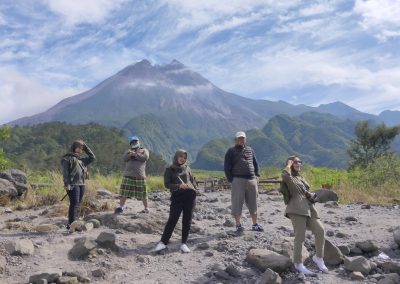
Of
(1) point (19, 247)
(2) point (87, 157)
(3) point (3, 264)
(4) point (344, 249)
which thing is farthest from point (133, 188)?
(4) point (344, 249)

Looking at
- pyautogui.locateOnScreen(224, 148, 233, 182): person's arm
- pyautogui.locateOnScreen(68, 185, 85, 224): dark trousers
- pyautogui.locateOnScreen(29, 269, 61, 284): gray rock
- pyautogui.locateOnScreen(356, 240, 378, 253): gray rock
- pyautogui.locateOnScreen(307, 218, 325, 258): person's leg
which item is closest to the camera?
pyautogui.locateOnScreen(29, 269, 61, 284): gray rock

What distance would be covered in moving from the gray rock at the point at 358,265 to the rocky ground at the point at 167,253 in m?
0.01

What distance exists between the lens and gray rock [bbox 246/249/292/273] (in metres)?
6.44

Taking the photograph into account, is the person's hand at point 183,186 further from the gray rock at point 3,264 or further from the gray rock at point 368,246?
the gray rock at point 368,246

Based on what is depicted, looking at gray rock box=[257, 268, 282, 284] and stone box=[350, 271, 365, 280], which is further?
stone box=[350, 271, 365, 280]

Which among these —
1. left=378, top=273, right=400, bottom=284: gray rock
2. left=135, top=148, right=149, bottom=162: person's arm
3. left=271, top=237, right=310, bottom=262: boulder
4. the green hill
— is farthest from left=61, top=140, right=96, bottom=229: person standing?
the green hill

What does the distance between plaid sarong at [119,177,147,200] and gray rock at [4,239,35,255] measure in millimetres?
2659

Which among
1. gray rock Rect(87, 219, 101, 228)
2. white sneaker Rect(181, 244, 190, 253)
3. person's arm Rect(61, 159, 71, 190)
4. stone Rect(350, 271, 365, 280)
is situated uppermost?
person's arm Rect(61, 159, 71, 190)

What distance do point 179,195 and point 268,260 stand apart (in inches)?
68.5

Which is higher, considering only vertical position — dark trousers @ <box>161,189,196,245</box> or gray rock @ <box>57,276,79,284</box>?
dark trousers @ <box>161,189,196,245</box>

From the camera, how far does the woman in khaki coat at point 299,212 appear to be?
631 cm

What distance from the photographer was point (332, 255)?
6.96 m

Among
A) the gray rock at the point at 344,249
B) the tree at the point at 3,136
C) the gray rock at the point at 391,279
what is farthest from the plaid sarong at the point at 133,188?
the tree at the point at 3,136

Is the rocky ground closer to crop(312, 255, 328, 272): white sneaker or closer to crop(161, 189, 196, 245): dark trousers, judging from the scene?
crop(312, 255, 328, 272): white sneaker
